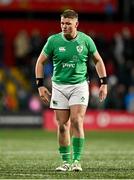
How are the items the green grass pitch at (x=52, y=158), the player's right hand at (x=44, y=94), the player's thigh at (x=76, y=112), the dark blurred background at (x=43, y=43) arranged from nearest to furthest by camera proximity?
the green grass pitch at (x=52, y=158) < the player's thigh at (x=76, y=112) < the player's right hand at (x=44, y=94) < the dark blurred background at (x=43, y=43)

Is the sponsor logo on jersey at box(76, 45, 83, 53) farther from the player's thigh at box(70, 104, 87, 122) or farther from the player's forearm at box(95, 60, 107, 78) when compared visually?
the player's thigh at box(70, 104, 87, 122)

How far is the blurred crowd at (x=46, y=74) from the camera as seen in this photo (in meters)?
25.4

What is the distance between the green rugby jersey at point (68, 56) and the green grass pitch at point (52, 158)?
51.6 inches

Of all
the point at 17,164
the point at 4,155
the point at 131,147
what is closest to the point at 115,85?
the point at 131,147

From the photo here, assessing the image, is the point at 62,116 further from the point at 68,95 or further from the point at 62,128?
the point at 68,95

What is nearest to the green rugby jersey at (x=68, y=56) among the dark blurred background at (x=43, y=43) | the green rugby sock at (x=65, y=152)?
the green rugby sock at (x=65, y=152)

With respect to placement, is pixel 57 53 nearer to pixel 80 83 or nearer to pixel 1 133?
pixel 80 83

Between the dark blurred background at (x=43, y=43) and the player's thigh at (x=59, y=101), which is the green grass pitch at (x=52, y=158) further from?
the dark blurred background at (x=43, y=43)

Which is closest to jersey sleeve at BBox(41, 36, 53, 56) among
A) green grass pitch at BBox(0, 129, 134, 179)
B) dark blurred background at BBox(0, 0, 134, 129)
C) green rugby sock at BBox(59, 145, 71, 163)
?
green rugby sock at BBox(59, 145, 71, 163)

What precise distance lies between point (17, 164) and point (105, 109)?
1448 centimetres

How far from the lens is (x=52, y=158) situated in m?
13.4

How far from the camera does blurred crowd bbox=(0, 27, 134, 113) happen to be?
25.4 metres

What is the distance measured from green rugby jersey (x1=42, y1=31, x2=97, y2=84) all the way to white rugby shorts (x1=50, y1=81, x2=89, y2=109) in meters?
0.07

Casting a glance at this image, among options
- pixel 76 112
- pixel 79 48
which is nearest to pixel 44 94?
pixel 76 112
